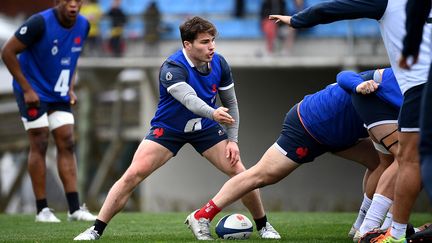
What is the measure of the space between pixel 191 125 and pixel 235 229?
3.02 feet

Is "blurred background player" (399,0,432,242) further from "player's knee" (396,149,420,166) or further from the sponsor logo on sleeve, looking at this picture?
the sponsor logo on sleeve

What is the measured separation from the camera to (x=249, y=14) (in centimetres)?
2183

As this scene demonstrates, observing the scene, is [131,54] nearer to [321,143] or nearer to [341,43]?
[341,43]

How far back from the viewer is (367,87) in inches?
295

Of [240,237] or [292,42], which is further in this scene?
[292,42]

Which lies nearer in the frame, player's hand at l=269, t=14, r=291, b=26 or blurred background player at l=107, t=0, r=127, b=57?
player's hand at l=269, t=14, r=291, b=26

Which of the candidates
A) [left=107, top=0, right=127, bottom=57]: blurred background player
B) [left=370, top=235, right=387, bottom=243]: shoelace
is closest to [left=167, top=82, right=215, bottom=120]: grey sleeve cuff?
[left=370, top=235, right=387, bottom=243]: shoelace

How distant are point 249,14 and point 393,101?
570 inches

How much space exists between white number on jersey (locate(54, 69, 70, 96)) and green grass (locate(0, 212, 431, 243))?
1.41m

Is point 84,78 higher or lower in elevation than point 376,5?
lower

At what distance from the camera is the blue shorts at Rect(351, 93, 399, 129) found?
7.53 meters

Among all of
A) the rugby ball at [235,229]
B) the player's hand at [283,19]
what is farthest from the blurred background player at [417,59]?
the rugby ball at [235,229]

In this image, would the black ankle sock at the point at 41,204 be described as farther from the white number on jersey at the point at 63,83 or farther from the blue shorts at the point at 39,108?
the white number on jersey at the point at 63,83

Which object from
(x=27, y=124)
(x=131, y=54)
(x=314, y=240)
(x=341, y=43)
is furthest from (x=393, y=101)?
(x=131, y=54)
